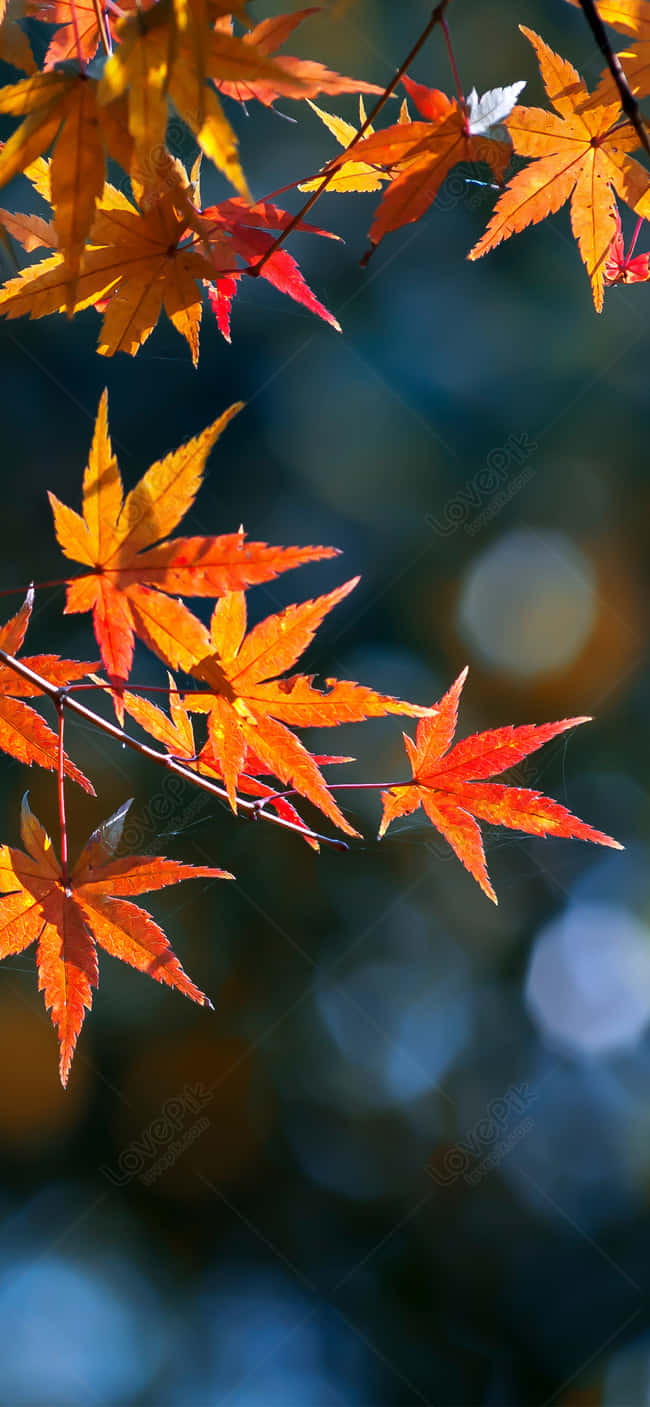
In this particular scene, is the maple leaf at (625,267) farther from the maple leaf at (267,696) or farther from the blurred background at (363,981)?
the blurred background at (363,981)

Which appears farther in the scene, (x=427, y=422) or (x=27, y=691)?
(x=427, y=422)

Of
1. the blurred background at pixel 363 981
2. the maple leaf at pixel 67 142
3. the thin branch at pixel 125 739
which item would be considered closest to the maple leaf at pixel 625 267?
the maple leaf at pixel 67 142

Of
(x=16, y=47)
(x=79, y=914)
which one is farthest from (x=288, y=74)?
(x=79, y=914)

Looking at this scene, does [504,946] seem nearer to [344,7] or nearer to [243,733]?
[243,733]

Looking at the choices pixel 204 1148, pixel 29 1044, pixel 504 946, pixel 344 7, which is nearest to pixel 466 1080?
pixel 504 946

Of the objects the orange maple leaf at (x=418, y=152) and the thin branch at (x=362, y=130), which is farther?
the orange maple leaf at (x=418, y=152)

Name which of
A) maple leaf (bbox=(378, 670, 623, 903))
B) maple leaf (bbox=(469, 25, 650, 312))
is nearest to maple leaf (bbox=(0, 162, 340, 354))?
maple leaf (bbox=(469, 25, 650, 312))

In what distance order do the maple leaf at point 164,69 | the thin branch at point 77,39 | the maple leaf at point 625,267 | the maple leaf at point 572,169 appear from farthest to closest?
1. the maple leaf at point 625,267
2. the maple leaf at point 572,169
3. the thin branch at point 77,39
4. the maple leaf at point 164,69
